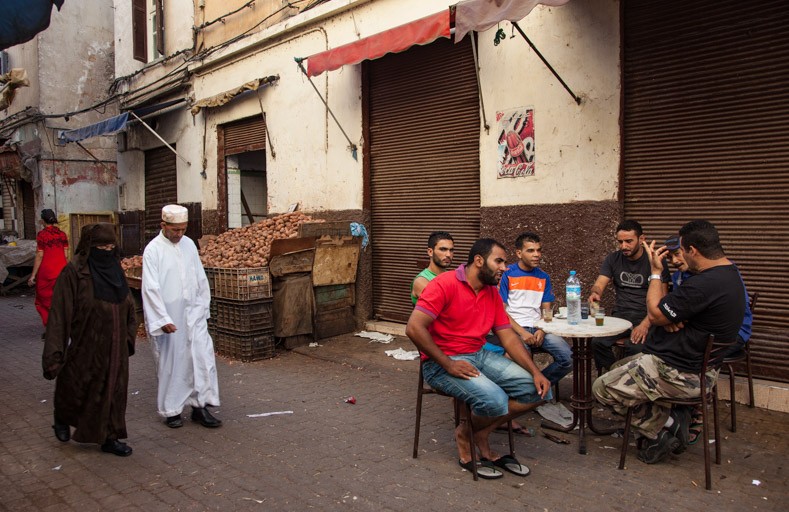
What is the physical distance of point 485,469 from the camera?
4008 millimetres

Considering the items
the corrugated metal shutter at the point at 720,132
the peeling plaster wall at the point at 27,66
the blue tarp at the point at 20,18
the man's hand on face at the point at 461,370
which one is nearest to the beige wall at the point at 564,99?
the corrugated metal shutter at the point at 720,132

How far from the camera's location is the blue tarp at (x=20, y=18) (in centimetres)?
456

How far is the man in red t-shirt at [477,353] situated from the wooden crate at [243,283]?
410cm

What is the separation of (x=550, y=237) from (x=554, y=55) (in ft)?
6.69

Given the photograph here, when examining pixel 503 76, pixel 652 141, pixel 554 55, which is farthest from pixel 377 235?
pixel 652 141

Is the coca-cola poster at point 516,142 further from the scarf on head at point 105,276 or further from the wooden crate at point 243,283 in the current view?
the scarf on head at point 105,276

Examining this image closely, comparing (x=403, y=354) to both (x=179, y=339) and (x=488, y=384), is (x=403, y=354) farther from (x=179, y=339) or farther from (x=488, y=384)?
(x=488, y=384)

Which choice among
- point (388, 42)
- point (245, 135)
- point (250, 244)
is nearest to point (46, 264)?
point (250, 244)

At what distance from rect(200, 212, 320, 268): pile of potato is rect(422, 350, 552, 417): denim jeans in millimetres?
4417

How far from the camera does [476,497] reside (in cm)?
371

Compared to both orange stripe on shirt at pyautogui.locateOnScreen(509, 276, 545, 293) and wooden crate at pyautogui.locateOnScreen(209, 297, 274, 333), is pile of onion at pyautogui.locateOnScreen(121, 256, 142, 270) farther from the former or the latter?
orange stripe on shirt at pyautogui.locateOnScreen(509, 276, 545, 293)

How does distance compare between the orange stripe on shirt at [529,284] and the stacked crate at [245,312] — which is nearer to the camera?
the orange stripe on shirt at [529,284]

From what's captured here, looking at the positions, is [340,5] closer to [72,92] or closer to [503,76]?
[503,76]

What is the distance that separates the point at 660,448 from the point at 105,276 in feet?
13.9
